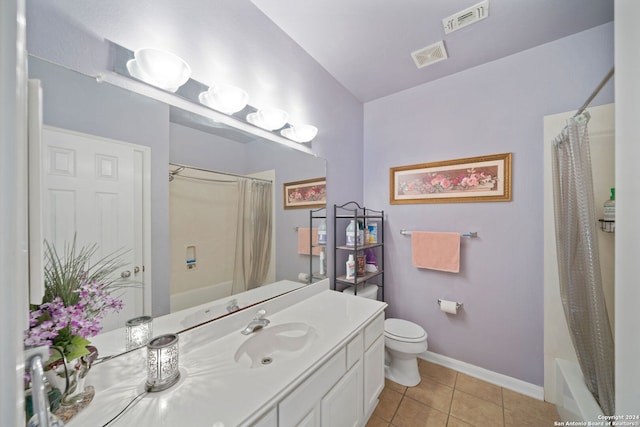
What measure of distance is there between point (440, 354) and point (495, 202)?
138 centimetres

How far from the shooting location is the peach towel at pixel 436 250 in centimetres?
193

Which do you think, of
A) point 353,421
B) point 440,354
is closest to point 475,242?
point 440,354

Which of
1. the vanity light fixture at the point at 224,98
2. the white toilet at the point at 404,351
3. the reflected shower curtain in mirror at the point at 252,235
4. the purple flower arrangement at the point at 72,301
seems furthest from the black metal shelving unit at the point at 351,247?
the purple flower arrangement at the point at 72,301

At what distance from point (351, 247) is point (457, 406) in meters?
1.30

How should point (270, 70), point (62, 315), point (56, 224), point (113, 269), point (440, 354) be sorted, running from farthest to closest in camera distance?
point (440, 354)
point (270, 70)
point (113, 269)
point (56, 224)
point (62, 315)

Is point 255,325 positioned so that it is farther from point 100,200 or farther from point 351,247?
point 351,247

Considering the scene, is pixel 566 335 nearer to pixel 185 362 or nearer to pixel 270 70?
pixel 185 362

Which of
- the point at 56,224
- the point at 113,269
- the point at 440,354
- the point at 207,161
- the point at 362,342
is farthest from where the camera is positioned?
the point at 440,354

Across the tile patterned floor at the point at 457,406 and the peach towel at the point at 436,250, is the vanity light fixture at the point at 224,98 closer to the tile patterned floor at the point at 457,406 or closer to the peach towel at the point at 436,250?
the peach towel at the point at 436,250

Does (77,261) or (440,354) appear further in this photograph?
(440,354)

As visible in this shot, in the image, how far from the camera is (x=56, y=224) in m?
0.74

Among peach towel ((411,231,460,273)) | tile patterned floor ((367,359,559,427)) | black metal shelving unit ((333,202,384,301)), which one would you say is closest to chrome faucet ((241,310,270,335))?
black metal shelving unit ((333,202,384,301))

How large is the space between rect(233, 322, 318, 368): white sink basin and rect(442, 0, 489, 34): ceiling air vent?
2.05 metres

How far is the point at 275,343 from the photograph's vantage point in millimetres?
1276
